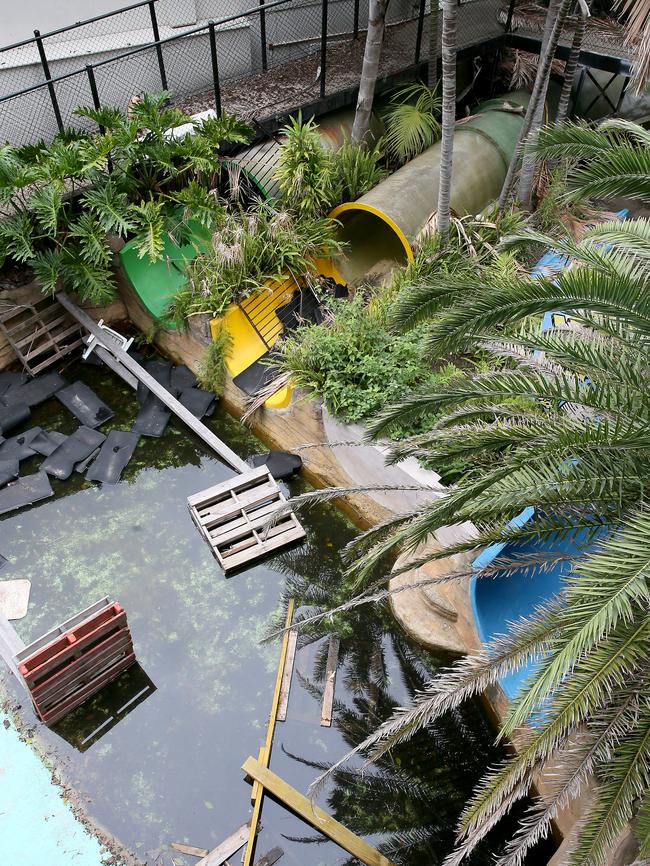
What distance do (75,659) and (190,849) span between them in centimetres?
168

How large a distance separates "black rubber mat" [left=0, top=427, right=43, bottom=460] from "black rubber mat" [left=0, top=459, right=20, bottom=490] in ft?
0.37

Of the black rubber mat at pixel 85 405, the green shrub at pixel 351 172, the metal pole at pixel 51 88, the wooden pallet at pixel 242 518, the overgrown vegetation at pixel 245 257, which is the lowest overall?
the wooden pallet at pixel 242 518

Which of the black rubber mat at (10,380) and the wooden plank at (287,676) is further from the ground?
the black rubber mat at (10,380)

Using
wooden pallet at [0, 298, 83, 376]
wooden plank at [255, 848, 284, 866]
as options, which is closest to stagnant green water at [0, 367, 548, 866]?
wooden plank at [255, 848, 284, 866]

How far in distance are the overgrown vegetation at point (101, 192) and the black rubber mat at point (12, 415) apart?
1.41m

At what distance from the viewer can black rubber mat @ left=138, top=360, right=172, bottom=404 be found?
8258mm

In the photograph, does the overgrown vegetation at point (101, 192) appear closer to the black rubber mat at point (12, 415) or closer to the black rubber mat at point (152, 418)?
the black rubber mat at point (152, 418)

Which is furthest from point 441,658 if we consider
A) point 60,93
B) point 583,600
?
point 60,93

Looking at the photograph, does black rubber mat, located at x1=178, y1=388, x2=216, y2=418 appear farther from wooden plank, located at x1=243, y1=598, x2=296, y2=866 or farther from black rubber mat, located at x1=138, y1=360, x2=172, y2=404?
wooden plank, located at x1=243, y1=598, x2=296, y2=866

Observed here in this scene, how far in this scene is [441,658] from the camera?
640 cm

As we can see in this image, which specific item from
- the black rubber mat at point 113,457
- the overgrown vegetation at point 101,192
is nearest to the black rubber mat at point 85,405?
the black rubber mat at point 113,457

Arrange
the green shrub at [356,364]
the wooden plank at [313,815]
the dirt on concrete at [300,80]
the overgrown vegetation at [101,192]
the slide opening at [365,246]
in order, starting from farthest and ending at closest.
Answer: the dirt on concrete at [300,80]
the slide opening at [365,246]
the overgrown vegetation at [101,192]
the green shrub at [356,364]
the wooden plank at [313,815]

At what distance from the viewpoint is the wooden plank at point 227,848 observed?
5.05 metres

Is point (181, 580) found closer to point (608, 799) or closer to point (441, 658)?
point (441, 658)
